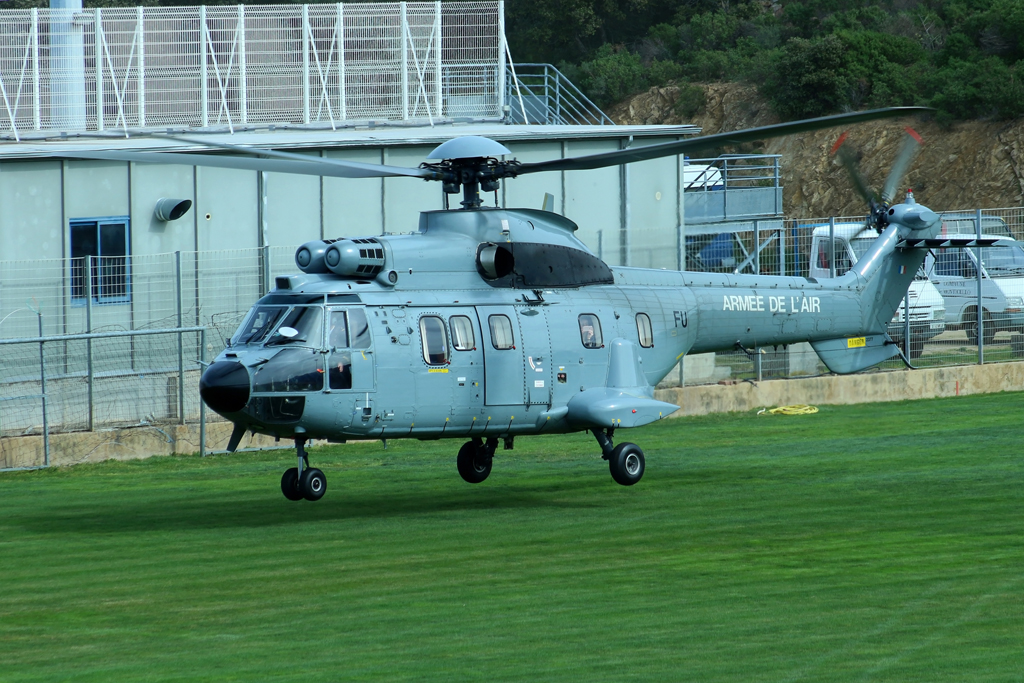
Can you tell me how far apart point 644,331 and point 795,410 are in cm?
931

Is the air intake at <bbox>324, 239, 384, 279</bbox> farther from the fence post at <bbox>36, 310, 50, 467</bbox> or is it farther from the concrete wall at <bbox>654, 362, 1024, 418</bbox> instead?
the concrete wall at <bbox>654, 362, 1024, 418</bbox>

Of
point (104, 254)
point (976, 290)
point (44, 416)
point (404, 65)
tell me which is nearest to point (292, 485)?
point (44, 416)

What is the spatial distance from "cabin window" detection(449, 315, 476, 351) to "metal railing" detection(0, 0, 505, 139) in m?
15.4

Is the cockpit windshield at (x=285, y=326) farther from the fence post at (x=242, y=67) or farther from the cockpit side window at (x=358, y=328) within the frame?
the fence post at (x=242, y=67)

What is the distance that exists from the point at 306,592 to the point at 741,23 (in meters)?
64.3

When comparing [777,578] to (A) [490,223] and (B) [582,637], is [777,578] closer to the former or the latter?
(B) [582,637]

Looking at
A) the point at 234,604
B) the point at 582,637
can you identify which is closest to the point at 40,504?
the point at 234,604

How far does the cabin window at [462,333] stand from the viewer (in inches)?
622

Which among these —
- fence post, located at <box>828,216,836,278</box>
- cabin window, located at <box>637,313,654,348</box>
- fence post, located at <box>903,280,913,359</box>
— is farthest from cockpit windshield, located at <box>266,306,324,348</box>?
fence post, located at <box>903,280,913,359</box>

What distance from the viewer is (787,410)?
26.1 metres

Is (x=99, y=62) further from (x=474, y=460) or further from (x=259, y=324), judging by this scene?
(x=259, y=324)

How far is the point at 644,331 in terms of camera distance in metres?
17.6

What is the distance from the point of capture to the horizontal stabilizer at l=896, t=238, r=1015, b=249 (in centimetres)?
1997

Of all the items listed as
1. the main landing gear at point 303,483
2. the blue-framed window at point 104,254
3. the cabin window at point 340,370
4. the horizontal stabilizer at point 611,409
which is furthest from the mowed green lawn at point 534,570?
the blue-framed window at point 104,254
